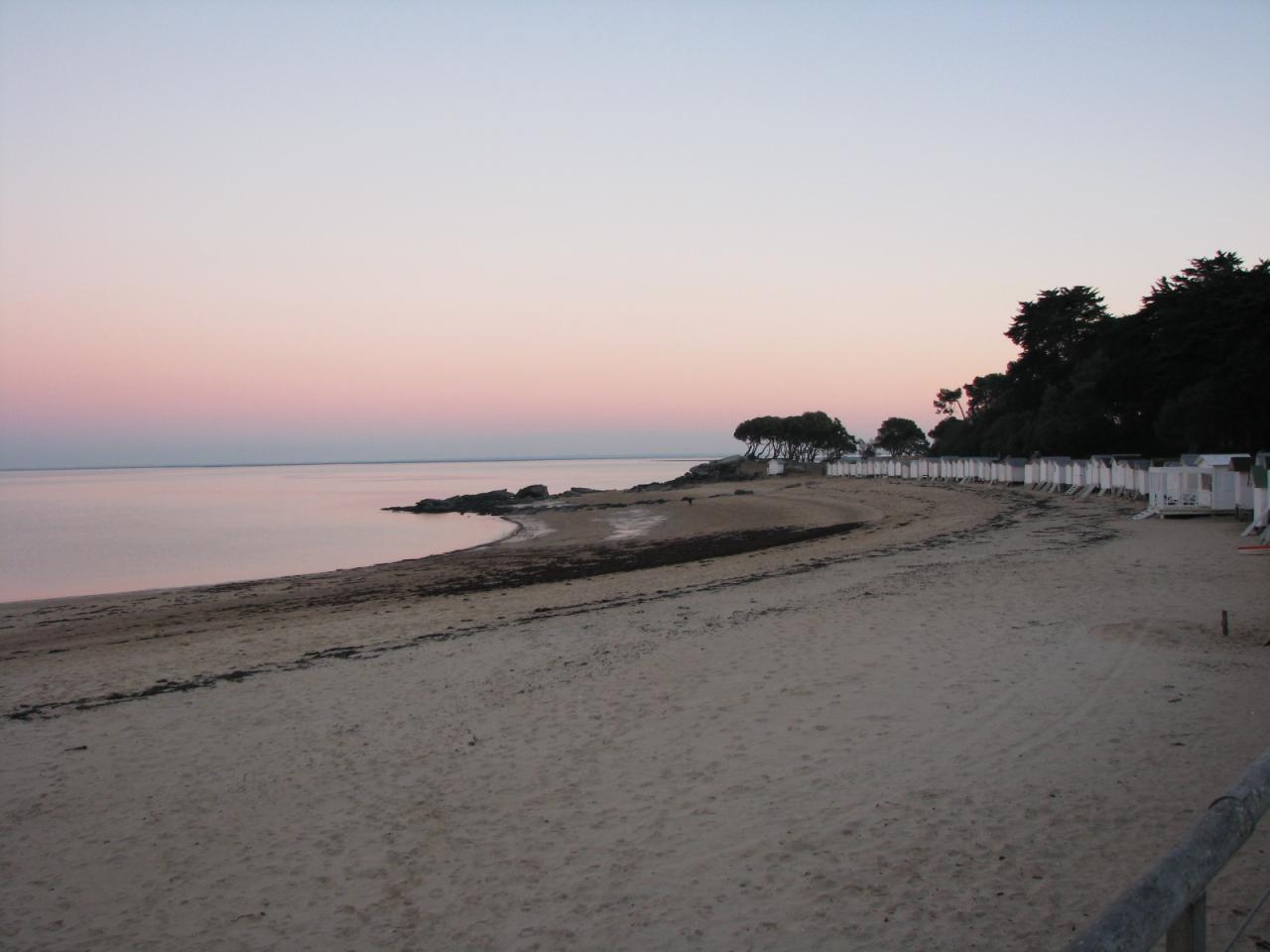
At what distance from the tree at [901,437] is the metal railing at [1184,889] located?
10287 cm

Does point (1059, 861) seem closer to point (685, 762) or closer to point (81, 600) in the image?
point (685, 762)

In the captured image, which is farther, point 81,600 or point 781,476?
point 781,476

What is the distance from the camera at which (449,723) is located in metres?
7.84

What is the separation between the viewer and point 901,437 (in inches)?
4067

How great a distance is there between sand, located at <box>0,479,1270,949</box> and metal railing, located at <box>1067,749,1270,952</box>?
2.09m

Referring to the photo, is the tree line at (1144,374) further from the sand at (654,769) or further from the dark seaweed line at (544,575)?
the sand at (654,769)

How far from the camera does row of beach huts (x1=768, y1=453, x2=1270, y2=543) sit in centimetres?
2009

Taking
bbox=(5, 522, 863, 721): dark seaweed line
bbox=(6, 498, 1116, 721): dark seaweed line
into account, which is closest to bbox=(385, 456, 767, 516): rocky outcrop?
bbox=(5, 522, 863, 721): dark seaweed line

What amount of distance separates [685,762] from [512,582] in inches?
520

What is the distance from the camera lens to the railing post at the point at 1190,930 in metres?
1.96

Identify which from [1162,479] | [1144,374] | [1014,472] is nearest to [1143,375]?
[1144,374]

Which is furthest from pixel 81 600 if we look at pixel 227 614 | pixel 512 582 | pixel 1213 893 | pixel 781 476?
pixel 781 476

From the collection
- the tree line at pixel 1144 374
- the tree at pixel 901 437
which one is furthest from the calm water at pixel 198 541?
the tree at pixel 901 437

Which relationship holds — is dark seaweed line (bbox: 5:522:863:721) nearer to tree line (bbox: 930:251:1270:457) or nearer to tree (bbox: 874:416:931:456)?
tree line (bbox: 930:251:1270:457)
